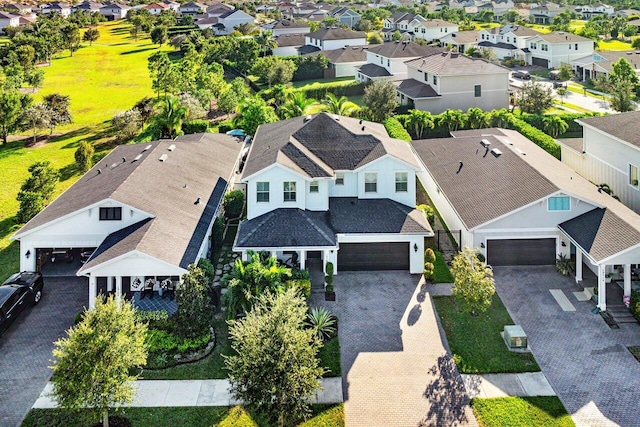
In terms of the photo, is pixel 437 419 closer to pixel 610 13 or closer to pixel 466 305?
pixel 466 305

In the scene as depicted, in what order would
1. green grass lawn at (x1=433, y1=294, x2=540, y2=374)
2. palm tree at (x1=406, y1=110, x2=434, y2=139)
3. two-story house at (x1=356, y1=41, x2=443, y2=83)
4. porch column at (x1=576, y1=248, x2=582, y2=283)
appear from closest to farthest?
1. green grass lawn at (x1=433, y1=294, x2=540, y2=374)
2. porch column at (x1=576, y1=248, x2=582, y2=283)
3. palm tree at (x1=406, y1=110, x2=434, y2=139)
4. two-story house at (x1=356, y1=41, x2=443, y2=83)

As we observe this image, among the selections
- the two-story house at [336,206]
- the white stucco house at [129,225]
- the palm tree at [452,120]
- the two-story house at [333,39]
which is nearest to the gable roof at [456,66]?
the palm tree at [452,120]

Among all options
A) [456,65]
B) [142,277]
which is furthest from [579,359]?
[456,65]

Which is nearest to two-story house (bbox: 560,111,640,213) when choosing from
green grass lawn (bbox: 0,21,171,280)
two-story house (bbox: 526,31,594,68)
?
green grass lawn (bbox: 0,21,171,280)

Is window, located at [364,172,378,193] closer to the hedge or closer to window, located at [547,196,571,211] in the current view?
window, located at [547,196,571,211]

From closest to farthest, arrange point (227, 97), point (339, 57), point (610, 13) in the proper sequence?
point (227, 97) < point (339, 57) < point (610, 13)

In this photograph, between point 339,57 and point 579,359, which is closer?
point 579,359
